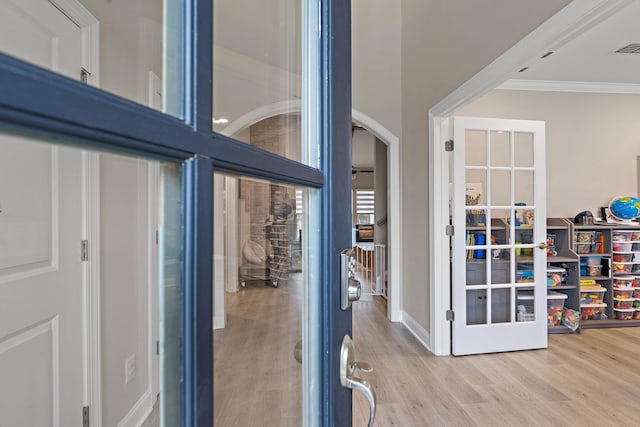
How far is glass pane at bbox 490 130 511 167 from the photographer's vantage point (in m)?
3.17

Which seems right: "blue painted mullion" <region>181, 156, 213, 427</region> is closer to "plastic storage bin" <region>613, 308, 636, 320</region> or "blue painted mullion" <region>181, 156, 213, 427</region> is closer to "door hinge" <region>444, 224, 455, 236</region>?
"door hinge" <region>444, 224, 455, 236</region>

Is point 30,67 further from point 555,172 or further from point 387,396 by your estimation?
point 555,172

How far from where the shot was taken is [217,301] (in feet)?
1.17

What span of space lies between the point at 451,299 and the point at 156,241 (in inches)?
121

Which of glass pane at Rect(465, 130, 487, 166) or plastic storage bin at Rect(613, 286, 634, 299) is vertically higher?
glass pane at Rect(465, 130, 487, 166)

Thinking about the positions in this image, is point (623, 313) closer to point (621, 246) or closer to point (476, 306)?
point (621, 246)

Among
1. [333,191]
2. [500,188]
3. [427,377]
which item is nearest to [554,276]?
[500,188]

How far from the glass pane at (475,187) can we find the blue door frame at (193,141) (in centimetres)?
287

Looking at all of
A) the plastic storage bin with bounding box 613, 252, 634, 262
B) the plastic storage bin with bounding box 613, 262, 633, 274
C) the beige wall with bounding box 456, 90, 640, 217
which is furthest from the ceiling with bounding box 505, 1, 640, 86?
the plastic storage bin with bounding box 613, 262, 633, 274

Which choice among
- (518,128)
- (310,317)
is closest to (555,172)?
(518,128)

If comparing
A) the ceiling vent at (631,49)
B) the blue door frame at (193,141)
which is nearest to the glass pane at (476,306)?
the ceiling vent at (631,49)

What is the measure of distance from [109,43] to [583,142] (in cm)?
520

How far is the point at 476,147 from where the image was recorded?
10.3 ft

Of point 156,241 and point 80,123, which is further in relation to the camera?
point 156,241
